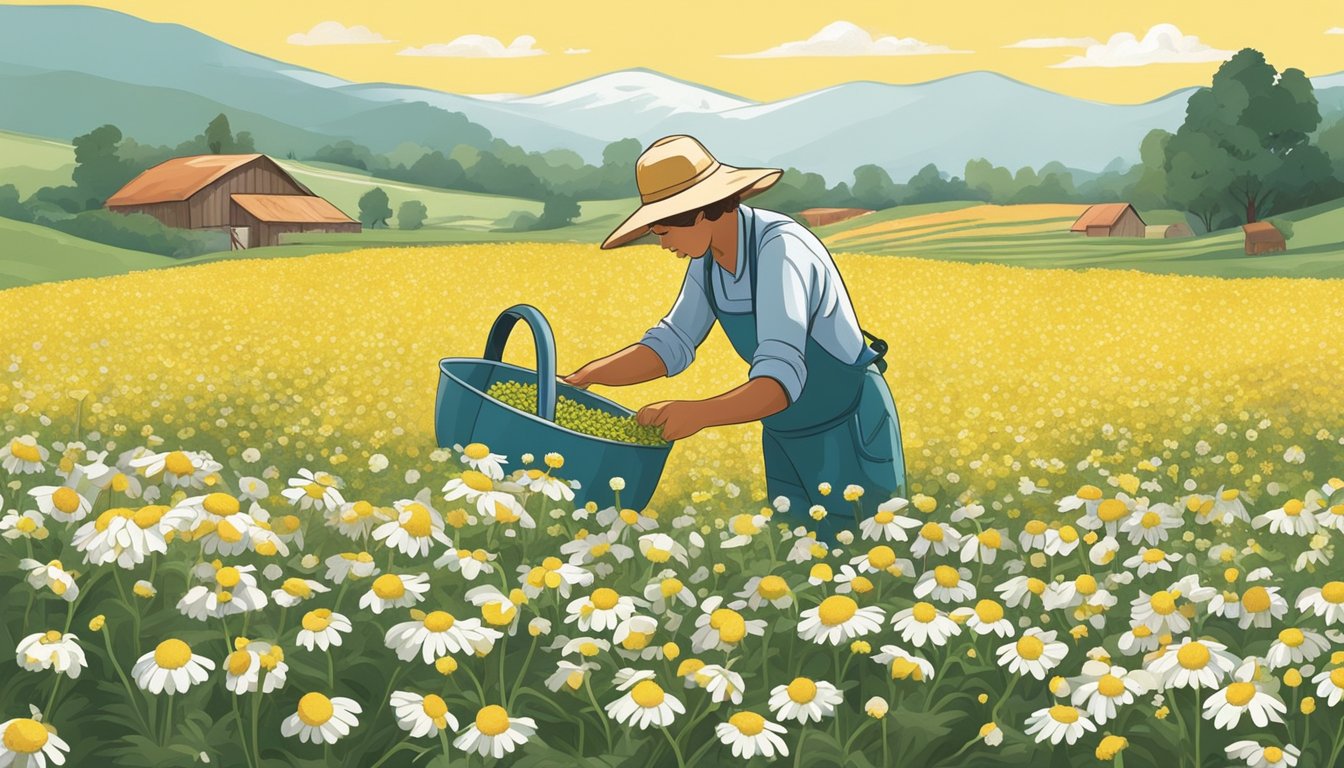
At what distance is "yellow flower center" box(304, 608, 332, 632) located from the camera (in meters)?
2.70

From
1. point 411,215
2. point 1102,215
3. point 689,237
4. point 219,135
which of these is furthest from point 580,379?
point 1102,215

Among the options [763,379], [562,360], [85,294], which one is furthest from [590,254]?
[763,379]

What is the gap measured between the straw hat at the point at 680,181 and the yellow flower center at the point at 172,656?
2331mm

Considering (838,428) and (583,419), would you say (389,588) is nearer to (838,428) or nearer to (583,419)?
(583,419)

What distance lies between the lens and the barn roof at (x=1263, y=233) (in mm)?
23734

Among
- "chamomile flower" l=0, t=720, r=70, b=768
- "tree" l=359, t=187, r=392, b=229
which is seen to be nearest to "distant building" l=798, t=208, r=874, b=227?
"tree" l=359, t=187, r=392, b=229

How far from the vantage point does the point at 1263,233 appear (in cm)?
2391

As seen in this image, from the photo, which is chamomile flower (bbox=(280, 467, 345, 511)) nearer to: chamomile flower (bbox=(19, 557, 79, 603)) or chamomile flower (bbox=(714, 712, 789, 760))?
chamomile flower (bbox=(19, 557, 79, 603))

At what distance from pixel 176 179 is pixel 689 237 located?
Answer: 20.7 meters

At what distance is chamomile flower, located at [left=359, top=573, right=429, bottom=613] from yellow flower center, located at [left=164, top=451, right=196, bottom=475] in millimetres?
885

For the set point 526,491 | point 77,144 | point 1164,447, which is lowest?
point 1164,447

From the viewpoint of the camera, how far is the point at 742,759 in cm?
273

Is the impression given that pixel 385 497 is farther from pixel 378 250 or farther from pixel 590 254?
pixel 378 250

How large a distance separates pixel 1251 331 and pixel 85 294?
12924 mm
